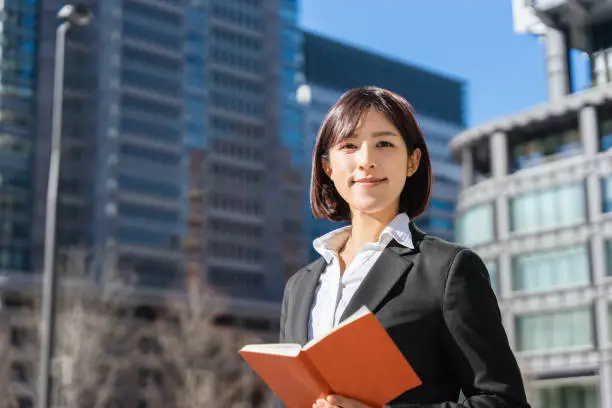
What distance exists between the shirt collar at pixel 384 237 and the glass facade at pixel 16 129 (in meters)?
66.3

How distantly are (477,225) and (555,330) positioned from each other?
20.1 ft

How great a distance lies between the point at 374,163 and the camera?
2.90 m

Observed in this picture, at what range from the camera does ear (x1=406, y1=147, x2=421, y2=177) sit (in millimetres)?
3002

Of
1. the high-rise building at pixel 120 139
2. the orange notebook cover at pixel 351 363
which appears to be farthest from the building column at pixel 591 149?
the orange notebook cover at pixel 351 363

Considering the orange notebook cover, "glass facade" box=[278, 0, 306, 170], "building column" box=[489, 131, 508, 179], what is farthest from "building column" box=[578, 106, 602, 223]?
"glass facade" box=[278, 0, 306, 170]

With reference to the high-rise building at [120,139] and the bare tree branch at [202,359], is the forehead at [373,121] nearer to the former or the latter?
the bare tree branch at [202,359]

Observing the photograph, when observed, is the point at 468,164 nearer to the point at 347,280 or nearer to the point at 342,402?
the point at 347,280

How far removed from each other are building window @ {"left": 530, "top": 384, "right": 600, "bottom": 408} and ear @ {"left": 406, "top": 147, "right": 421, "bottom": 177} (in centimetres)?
3860

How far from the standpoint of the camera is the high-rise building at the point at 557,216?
40.3 m

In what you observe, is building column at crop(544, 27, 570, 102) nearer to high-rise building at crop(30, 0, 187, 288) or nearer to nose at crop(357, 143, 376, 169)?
high-rise building at crop(30, 0, 187, 288)

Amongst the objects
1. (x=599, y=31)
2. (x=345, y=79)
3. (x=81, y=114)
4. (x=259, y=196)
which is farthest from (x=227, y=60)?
(x=599, y=31)

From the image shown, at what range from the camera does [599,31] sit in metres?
44.4

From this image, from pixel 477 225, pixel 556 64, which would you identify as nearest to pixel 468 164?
pixel 477 225

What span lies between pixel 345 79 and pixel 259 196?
2993cm
